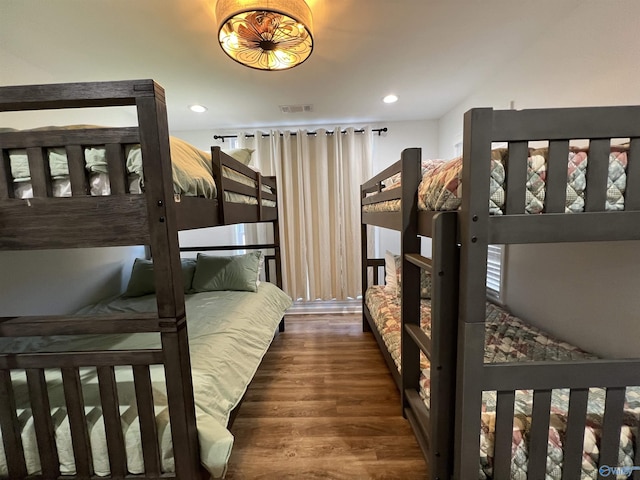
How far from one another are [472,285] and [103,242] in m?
1.31

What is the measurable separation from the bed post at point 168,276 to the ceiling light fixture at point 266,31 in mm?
623

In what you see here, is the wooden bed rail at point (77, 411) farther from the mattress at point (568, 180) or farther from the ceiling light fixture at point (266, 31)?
the ceiling light fixture at point (266, 31)

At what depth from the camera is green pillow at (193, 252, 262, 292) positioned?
103 inches

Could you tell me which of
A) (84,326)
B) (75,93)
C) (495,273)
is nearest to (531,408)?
(495,273)

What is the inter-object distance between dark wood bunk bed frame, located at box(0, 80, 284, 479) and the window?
2373mm

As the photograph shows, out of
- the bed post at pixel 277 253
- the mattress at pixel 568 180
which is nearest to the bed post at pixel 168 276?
the mattress at pixel 568 180

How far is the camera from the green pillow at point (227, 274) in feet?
8.57

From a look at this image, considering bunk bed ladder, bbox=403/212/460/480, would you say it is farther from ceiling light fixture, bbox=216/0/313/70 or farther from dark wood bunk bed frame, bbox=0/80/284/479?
ceiling light fixture, bbox=216/0/313/70

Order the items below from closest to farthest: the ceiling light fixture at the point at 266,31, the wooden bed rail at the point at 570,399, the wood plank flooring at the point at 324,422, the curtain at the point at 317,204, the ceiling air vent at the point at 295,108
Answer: the wooden bed rail at the point at 570,399, the ceiling light fixture at the point at 266,31, the wood plank flooring at the point at 324,422, the ceiling air vent at the point at 295,108, the curtain at the point at 317,204

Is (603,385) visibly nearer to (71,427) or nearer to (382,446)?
(382,446)

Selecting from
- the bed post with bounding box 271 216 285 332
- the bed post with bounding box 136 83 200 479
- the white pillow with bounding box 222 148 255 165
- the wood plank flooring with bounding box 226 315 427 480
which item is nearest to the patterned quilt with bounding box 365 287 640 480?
the wood plank flooring with bounding box 226 315 427 480

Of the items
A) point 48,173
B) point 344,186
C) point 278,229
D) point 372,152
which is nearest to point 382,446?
point 48,173

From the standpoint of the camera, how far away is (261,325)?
210cm

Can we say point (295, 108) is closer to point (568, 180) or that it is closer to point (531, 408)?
point (568, 180)
